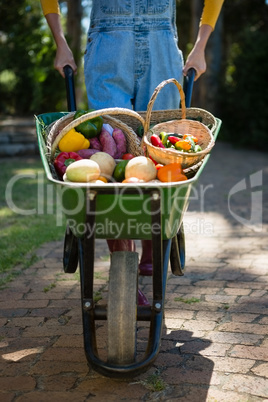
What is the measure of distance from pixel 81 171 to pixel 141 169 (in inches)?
9.5

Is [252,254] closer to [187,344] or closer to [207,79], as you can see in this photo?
[187,344]

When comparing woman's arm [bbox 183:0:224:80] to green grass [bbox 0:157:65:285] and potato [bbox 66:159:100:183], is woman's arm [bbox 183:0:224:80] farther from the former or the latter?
green grass [bbox 0:157:65:285]

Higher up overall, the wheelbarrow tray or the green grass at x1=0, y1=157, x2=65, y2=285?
the wheelbarrow tray

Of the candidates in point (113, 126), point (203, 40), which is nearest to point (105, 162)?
point (113, 126)

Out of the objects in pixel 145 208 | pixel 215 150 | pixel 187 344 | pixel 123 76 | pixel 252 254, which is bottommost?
pixel 215 150

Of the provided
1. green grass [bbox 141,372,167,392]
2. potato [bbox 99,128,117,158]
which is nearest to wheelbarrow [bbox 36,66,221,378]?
green grass [bbox 141,372,167,392]

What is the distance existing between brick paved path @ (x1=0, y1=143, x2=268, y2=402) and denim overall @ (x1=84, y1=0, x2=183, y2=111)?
1.10m

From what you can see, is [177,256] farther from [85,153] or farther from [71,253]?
[85,153]

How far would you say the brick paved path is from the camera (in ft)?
6.79

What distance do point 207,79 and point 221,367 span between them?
914 cm

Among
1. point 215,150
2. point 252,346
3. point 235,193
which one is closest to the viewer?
point 252,346

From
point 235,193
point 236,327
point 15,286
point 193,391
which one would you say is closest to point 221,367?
point 193,391

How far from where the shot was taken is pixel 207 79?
10.8m

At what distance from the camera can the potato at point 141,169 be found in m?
2.19
